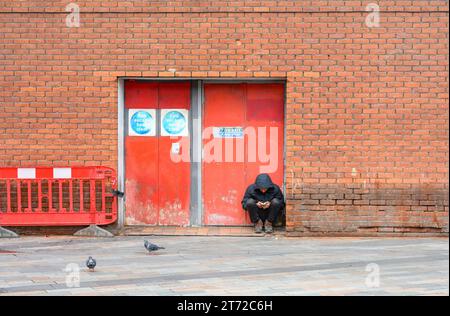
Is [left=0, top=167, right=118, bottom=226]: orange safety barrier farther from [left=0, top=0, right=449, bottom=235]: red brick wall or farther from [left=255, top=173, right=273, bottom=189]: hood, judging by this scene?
[left=255, top=173, right=273, bottom=189]: hood

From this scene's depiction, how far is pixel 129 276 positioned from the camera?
9672 mm

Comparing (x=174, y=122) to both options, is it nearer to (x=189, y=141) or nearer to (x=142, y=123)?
(x=189, y=141)

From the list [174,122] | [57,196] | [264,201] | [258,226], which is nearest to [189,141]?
[174,122]

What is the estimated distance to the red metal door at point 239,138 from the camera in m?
14.0

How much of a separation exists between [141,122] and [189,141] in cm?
88

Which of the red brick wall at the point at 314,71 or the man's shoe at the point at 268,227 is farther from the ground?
the red brick wall at the point at 314,71

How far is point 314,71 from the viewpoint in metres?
13.4

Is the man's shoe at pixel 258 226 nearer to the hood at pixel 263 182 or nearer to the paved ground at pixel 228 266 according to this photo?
the paved ground at pixel 228 266

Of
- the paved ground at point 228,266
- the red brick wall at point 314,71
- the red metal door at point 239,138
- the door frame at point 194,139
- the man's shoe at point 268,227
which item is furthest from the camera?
the red metal door at point 239,138

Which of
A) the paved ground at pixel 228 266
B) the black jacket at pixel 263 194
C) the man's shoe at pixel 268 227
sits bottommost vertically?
the paved ground at pixel 228 266

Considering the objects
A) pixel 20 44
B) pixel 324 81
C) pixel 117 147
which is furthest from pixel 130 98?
pixel 324 81

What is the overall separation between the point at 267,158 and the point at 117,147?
256 cm

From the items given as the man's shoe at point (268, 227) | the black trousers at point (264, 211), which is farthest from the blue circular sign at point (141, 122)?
the man's shoe at point (268, 227)

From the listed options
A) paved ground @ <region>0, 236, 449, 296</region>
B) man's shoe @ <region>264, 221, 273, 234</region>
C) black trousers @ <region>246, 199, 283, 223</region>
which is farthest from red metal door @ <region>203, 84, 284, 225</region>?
paved ground @ <region>0, 236, 449, 296</region>
